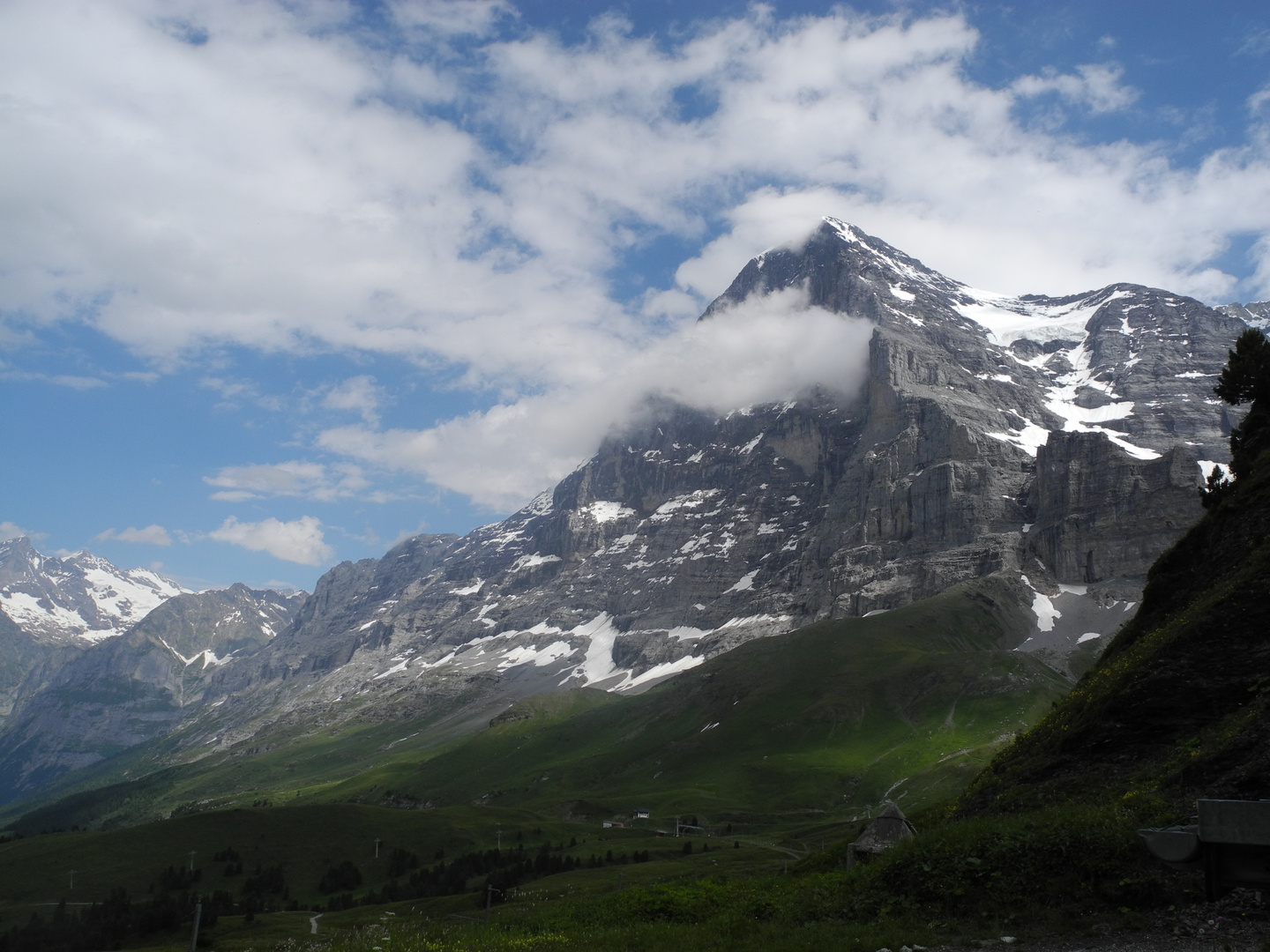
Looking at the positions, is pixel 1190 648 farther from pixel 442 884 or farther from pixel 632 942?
pixel 442 884

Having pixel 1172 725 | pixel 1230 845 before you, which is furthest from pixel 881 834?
pixel 1230 845

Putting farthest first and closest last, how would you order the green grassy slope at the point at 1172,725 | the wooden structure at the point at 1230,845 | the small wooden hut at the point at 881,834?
the small wooden hut at the point at 881,834
the green grassy slope at the point at 1172,725
the wooden structure at the point at 1230,845

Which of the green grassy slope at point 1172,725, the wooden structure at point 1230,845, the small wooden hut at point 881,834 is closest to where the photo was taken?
the wooden structure at point 1230,845

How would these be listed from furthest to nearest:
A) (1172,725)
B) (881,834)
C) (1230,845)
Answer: (881,834), (1172,725), (1230,845)

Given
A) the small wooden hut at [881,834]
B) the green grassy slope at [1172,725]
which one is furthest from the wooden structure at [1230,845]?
the small wooden hut at [881,834]

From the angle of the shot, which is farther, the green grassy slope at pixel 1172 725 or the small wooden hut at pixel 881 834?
the small wooden hut at pixel 881 834

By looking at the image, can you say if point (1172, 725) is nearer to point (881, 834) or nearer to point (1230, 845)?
point (1230, 845)

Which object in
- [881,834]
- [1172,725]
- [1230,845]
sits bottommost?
[881,834]

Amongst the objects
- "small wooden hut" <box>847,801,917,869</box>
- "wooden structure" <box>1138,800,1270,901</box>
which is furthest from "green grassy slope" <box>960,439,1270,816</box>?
"small wooden hut" <box>847,801,917,869</box>

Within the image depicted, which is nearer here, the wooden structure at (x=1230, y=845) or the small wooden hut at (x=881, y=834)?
the wooden structure at (x=1230, y=845)

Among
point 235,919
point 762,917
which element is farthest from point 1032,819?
point 235,919

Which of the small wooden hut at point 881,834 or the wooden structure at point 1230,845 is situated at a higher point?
the wooden structure at point 1230,845

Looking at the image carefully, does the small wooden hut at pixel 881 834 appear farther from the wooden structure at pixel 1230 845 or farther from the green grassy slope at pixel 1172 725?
the wooden structure at pixel 1230 845

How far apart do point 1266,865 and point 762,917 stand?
1464 cm
